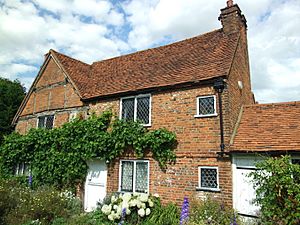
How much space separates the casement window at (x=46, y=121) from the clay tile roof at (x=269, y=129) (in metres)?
11.3

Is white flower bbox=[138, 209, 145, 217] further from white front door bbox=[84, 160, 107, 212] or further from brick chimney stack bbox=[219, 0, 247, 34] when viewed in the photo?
brick chimney stack bbox=[219, 0, 247, 34]

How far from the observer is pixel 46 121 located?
634 inches

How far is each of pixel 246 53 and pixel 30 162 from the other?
13998mm

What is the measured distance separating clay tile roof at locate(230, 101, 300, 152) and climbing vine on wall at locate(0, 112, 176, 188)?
2861 millimetres

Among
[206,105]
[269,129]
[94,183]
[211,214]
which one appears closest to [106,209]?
[94,183]

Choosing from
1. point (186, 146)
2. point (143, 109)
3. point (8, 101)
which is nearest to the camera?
point (186, 146)

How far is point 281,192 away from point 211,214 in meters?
2.41

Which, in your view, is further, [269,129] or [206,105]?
[206,105]

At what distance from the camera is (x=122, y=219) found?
8961mm

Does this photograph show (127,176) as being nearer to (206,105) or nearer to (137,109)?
(137,109)

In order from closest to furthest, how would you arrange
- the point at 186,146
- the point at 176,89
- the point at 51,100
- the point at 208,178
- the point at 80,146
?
the point at 208,178, the point at 186,146, the point at 176,89, the point at 80,146, the point at 51,100

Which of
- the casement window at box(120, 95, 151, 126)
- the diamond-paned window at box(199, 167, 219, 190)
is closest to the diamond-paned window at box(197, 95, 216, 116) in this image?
the diamond-paned window at box(199, 167, 219, 190)

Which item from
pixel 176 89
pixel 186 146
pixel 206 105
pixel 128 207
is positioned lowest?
pixel 128 207

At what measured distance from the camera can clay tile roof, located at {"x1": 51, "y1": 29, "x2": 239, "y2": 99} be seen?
11.1 m
